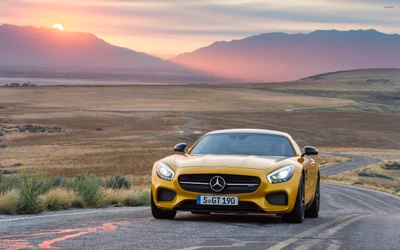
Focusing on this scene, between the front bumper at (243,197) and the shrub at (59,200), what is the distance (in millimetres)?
2498

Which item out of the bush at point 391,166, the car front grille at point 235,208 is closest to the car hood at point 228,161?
the car front grille at point 235,208

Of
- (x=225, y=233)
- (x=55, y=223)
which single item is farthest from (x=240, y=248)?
(x=55, y=223)

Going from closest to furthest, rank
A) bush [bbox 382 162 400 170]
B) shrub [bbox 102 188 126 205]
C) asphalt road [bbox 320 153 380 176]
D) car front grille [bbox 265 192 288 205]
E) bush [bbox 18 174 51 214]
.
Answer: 1. car front grille [bbox 265 192 288 205]
2. bush [bbox 18 174 51 214]
3. shrub [bbox 102 188 126 205]
4. asphalt road [bbox 320 153 380 176]
5. bush [bbox 382 162 400 170]

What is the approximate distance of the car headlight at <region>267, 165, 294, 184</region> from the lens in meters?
11.4

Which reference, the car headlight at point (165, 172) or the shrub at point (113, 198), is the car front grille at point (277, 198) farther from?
Result: the shrub at point (113, 198)

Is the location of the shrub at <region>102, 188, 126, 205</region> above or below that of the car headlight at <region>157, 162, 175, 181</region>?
below

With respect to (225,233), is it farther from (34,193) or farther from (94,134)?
(94,134)

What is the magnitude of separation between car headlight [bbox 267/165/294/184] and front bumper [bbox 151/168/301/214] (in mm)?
63

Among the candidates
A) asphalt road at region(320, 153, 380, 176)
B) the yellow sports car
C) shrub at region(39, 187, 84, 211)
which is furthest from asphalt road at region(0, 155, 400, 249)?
asphalt road at region(320, 153, 380, 176)

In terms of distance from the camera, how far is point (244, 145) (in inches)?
508

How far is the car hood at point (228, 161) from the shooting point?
1151cm

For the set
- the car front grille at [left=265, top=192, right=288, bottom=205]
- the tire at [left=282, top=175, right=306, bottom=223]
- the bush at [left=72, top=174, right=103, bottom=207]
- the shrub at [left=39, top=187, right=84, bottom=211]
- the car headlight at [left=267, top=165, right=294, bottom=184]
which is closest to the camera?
the car front grille at [left=265, top=192, right=288, bottom=205]

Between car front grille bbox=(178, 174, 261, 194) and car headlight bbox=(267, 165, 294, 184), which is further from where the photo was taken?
car headlight bbox=(267, 165, 294, 184)

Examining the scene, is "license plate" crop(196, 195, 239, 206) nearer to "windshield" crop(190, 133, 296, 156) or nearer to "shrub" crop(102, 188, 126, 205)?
"windshield" crop(190, 133, 296, 156)
